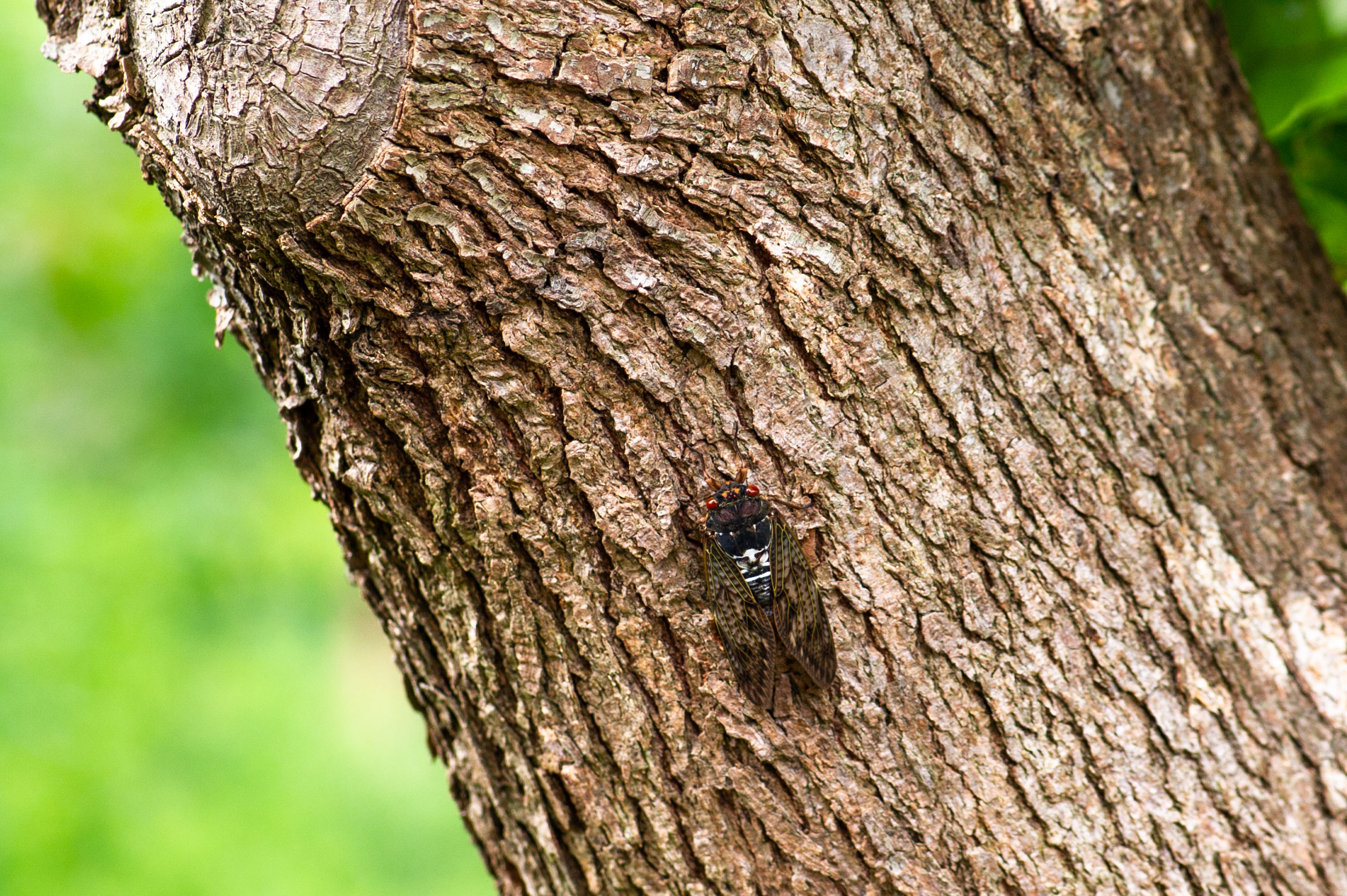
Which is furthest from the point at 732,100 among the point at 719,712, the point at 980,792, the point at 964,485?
the point at 980,792

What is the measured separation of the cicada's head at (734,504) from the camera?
1.20 meters

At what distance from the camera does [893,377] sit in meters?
1.21

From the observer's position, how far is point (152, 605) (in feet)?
11.4

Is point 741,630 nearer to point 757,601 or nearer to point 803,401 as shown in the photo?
point 757,601

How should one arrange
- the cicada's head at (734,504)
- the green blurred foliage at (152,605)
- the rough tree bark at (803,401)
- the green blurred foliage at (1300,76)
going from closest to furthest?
1. the rough tree bark at (803,401)
2. the cicada's head at (734,504)
3. the green blurred foliage at (1300,76)
4. the green blurred foliage at (152,605)

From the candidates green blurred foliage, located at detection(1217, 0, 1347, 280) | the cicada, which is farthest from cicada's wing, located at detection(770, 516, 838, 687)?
green blurred foliage, located at detection(1217, 0, 1347, 280)

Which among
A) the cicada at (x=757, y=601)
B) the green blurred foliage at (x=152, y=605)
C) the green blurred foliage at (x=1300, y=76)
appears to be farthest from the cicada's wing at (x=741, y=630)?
the green blurred foliage at (x=152, y=605)

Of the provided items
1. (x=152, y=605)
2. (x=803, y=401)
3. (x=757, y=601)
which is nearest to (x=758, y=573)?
(x=757, y=601)

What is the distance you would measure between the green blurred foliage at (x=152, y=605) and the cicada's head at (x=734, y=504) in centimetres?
280

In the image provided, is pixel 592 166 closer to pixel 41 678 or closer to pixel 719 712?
pixel 719 712

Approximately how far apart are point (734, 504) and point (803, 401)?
17 cm

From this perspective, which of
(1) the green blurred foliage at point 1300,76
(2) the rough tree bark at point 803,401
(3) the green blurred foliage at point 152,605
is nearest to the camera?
(2) the rough tree bark at point 803,401

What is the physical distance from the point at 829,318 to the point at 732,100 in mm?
295

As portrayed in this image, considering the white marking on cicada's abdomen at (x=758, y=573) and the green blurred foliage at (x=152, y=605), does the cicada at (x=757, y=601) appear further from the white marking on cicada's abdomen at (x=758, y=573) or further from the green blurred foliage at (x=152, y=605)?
the green blurred foliage at (x=152, y=605)
